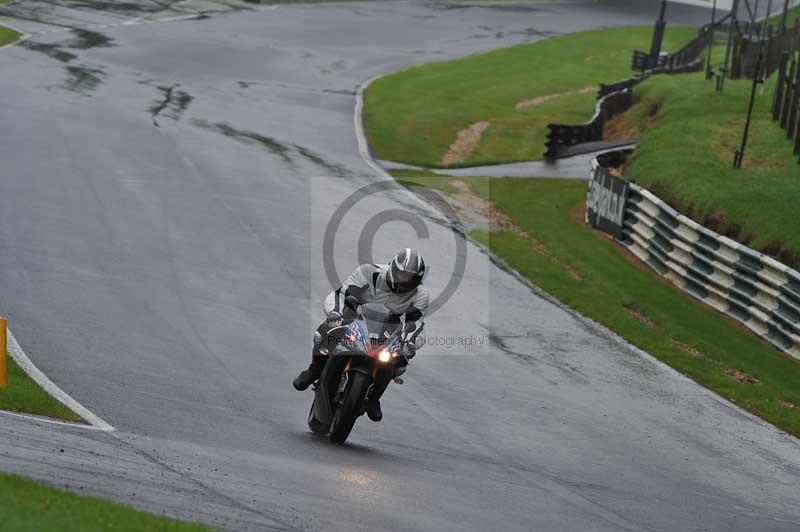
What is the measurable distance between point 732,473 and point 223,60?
38417 mm

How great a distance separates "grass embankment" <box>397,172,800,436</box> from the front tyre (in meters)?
6.84

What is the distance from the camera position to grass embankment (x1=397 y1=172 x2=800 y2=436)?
1816 centimetres

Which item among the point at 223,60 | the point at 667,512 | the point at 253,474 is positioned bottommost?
the point at 223,60

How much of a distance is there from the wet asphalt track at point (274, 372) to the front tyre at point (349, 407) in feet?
0.79

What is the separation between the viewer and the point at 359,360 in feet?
38.7

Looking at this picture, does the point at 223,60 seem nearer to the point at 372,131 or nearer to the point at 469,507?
the point at 372,131

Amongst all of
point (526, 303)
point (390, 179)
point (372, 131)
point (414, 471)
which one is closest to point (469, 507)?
point (414, 471)

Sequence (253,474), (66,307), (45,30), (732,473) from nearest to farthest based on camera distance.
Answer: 1. (253,474)
2. (732,473)
3. (66,307)
4. (45,30)

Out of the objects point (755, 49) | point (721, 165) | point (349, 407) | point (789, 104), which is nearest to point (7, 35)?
point (721, 165)

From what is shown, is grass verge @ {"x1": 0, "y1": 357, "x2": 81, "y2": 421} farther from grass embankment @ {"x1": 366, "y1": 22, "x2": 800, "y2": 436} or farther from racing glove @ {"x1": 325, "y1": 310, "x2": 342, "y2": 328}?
grass embankment @ {"x1": 366, "y1": 22, "x2": 800, "y2": 436}

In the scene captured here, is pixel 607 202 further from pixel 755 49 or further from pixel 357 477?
pixel 755 49

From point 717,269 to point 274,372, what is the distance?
36.4 feet

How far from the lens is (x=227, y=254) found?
2158 centimetres

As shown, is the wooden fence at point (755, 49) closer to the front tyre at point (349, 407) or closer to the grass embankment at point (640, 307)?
the grass embankment at point (640, 307)
